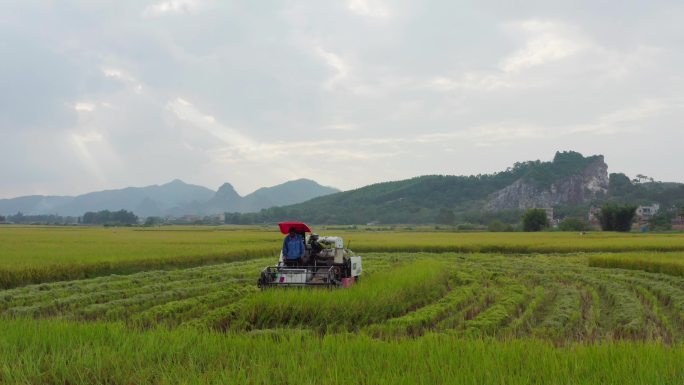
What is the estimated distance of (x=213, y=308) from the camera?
1119 centimetres

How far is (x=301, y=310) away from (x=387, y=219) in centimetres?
11129

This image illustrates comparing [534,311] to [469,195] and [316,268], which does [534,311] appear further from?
[469,195]

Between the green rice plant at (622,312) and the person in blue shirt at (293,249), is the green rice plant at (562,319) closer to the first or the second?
the green rice plant at (622,312)

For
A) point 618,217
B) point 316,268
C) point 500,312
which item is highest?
point 618,217

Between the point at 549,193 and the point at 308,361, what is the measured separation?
137 metres

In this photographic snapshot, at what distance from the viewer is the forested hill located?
393 feet

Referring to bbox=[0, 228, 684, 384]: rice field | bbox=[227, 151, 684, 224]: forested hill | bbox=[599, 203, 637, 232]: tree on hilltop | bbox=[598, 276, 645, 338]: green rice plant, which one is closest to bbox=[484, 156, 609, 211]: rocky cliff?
bbox=[227, 151, 684, 224]: forested hill

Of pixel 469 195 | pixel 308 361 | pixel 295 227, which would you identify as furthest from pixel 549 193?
pixel 308 361

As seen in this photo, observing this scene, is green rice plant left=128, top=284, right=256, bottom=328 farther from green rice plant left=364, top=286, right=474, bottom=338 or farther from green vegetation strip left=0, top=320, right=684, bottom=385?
green rice plant left=364, top=286, right=474, bottom=338

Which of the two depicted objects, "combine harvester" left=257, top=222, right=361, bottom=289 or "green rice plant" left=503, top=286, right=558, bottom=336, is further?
"combine harvester" left=257, top=222, right=361, bottom=289

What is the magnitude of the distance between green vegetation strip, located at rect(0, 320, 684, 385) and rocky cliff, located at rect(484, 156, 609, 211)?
12853 cm

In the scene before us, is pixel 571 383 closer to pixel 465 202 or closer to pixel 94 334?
pixel 94 334

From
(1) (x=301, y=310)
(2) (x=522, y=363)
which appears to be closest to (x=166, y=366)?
(2) (x=522, y=363)

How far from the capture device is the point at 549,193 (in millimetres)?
131375
